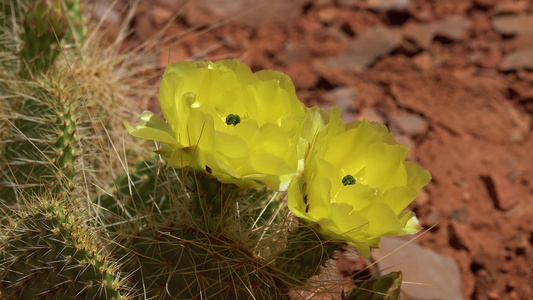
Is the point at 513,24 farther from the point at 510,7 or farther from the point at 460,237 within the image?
the point at 460,237

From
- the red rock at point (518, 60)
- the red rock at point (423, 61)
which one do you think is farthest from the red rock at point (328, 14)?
the red rock at point (518, 60)

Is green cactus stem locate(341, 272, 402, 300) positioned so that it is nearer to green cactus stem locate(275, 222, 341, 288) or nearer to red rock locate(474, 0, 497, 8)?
green cactus stem locate(275, 222, 341, 288)

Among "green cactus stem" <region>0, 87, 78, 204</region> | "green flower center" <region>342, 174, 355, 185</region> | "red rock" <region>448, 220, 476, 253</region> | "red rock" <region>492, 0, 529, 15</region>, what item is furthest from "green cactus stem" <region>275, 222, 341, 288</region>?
"red rock" <region>492, 0, 529, 15</region>

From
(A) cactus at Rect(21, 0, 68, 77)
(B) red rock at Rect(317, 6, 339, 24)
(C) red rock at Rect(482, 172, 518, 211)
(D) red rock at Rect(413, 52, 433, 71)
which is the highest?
(A) cactus at Rect(21, 0, 68, 77)

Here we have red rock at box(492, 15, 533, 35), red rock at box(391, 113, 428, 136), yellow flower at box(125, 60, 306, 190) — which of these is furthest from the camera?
red rock at box(492, 15, 533, 35)

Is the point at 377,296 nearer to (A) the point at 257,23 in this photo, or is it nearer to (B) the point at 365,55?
(B) the point at 365,55

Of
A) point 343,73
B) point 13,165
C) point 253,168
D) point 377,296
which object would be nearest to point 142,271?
→ point 253,168
